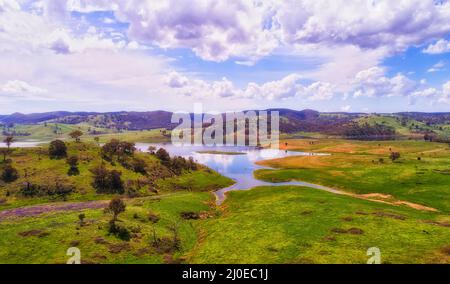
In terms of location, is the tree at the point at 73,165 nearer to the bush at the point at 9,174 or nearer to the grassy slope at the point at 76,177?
the grassy slope at the point at 76,177

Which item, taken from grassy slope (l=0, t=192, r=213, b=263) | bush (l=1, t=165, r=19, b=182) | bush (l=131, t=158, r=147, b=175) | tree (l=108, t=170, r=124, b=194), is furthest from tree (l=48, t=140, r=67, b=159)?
grassy slope (l=0, t=192, r=213, b=263)

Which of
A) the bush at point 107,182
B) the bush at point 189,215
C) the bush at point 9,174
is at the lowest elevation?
the bush at point 189,215

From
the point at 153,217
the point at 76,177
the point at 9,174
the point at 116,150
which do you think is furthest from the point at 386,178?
the point at 9,174

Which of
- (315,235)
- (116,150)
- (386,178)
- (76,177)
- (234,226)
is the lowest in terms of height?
(234,226)

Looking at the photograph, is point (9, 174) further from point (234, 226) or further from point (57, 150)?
point (234, 226)

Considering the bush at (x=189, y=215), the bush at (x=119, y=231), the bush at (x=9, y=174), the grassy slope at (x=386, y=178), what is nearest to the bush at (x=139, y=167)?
the bush at (x=9, y=174)

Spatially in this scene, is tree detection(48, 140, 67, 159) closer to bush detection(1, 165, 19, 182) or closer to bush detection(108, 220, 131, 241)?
bush detection(1, 165, 19, 182)

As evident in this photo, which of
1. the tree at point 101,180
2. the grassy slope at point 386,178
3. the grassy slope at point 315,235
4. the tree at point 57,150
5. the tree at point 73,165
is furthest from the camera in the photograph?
the tree at point 57,150
